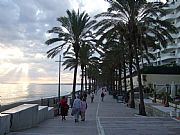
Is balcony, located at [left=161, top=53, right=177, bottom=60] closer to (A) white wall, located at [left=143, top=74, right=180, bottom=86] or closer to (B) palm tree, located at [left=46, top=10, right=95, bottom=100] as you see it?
(A) white wall, located at [left=143, top=74, right=180, bottom=86]

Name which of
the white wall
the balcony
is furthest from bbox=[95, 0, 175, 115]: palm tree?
the balcony

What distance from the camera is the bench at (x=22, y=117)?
1300 cm

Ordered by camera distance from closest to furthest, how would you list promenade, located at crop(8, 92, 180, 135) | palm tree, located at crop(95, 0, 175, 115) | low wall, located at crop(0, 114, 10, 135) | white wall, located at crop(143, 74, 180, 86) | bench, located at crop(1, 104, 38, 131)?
low wall, located at crop(0, 114, 10, 135)
bench, located at crop(1, 104, 38, 131)
promenade, located at crop(8, 92, 180, 135)
palm tree, located at crop(95, 0, 175, 115)
white wall, located at crop(143, 74, 180, 86)

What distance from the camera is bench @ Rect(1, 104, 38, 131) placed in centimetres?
1300

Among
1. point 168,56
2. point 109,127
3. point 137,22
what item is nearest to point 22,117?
point 109,127

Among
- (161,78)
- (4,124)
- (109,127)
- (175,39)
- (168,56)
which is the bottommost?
(109,127)

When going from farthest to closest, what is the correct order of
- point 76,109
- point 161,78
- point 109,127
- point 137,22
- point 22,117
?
1. point 161,78
2. point 137,22
3. point 76,109
4. point 109,127
5. point 22,117

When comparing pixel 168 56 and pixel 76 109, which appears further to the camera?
pixel 168 56

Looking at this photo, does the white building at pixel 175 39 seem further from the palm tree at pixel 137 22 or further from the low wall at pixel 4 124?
the low wall at pixel 4 124

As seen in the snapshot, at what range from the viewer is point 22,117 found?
46.5 ft

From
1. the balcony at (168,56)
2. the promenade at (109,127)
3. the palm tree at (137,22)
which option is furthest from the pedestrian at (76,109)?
the balcony at (168,56)

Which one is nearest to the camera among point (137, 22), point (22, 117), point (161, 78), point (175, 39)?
point (22, 117)

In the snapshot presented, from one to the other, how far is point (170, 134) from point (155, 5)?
16123mm

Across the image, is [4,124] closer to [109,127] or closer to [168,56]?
[109,127]
